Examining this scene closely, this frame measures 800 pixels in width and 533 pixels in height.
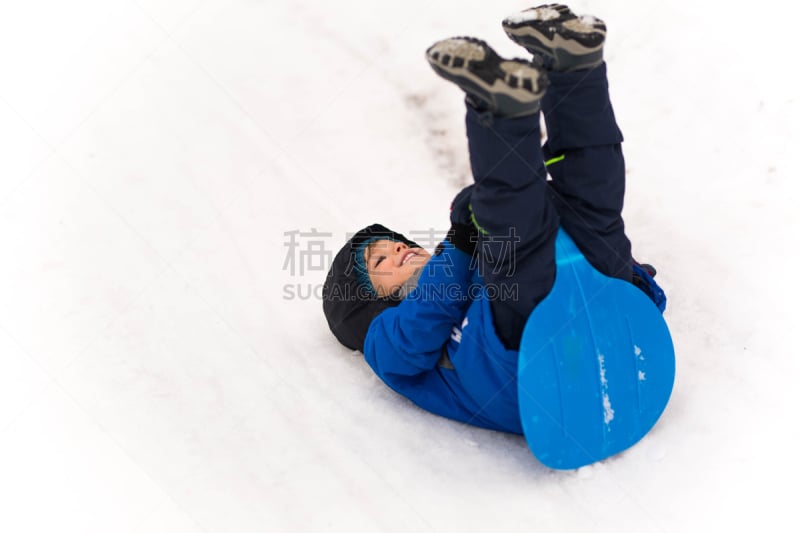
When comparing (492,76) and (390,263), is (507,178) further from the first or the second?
(390,263)

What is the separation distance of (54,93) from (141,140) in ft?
1.05

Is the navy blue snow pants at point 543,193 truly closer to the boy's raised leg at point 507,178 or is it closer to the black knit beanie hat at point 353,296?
the boy's raised leg at point 507,178

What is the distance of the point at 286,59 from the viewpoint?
250 centimetres

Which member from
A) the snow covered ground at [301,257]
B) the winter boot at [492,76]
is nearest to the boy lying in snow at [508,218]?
the winter boot at [492,76]

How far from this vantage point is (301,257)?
2082 millimetres

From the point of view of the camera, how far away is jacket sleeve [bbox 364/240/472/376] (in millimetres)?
1506

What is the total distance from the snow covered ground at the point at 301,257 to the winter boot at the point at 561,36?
62 cm

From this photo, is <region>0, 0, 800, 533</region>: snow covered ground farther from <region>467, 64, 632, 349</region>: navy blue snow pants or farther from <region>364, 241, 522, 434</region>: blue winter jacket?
<region>467, 64, 632, 349</region>: navy blue snow pants

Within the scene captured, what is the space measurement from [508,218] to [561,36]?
32cm

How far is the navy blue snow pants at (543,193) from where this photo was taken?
1354 millimetres

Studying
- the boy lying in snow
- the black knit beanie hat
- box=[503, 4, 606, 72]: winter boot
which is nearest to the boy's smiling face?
the black knit beanie hat

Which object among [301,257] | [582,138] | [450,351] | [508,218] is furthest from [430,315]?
[301,257]

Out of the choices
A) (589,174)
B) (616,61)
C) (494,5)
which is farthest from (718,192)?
(494,5)

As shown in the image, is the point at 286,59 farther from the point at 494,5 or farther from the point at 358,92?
the point at 494,5
